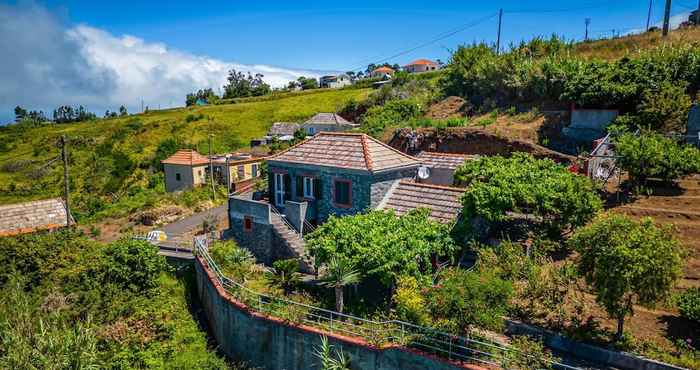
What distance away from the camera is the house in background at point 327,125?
55.8m

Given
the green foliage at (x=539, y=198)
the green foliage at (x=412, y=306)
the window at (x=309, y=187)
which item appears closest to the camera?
the green foliage at (x=412, y=306)

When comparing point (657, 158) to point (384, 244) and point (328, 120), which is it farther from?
point (328, 120)

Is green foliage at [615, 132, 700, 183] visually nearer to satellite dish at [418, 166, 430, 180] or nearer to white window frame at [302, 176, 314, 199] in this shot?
satellite dish at [418, 166, 430, 180]

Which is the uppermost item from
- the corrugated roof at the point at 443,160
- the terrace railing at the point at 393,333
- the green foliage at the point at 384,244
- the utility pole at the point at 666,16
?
the utility pole at the point at 666,16

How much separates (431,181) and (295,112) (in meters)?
58.4

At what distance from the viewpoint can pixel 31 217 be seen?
32.0 metres

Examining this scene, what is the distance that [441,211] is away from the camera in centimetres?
2062

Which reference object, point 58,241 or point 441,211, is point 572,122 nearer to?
point 441,211

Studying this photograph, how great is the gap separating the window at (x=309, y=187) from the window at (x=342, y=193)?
1.60 metres

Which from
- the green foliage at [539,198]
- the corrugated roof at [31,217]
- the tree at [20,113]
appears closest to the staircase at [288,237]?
the green foliage at [539,198]

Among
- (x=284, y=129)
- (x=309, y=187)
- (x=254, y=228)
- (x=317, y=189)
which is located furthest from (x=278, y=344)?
(x=284, y=129)

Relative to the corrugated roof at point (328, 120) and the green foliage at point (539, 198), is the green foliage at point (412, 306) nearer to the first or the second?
the green foliage at point (539, 198)

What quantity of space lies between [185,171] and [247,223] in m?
23.2

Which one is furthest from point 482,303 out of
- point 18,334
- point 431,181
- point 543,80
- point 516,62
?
point 516,62
